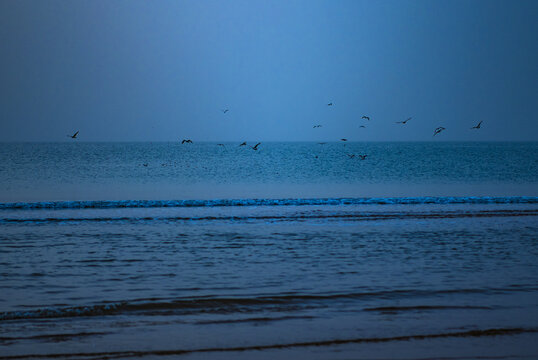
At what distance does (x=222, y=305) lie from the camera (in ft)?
25.3

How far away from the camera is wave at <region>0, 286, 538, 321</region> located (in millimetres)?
7266

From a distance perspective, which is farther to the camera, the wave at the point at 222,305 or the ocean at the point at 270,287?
the wave at the point at 222,305

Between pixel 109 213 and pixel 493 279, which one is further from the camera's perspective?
pixel 109 213

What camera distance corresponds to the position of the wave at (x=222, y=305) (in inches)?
286

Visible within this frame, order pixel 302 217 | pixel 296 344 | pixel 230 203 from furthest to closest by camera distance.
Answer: pixel 230 203
pixel 302 217
pixel 296 344

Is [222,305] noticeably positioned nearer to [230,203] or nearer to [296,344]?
[296,344]

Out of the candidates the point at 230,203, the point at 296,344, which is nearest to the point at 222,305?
the point at 296,344

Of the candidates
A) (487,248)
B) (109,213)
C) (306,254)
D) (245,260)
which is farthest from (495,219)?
(109,213)

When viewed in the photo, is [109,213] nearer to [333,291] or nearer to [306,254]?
[306,254]

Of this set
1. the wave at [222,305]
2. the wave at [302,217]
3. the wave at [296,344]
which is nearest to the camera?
the wave at [296,344]

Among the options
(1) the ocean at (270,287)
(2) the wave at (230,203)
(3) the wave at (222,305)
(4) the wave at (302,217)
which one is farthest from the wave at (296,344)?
(2) the wave at (230,203)

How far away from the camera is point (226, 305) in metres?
7.70

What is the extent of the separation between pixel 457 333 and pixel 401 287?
2202mm

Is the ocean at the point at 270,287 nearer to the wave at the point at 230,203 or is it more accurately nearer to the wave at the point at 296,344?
the wave at the point at 296,344
